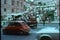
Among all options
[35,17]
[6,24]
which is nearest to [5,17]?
[6,24]

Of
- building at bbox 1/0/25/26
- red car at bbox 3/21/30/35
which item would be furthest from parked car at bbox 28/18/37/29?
building at bbox 1/0/25/26

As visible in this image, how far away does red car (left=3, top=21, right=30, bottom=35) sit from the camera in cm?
543

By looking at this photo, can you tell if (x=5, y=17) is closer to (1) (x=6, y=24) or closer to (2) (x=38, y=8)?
(1) (x=6, y=24)

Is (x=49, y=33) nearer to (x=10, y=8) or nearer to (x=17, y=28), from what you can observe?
(x=17, y=28)

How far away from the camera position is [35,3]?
5.43 m

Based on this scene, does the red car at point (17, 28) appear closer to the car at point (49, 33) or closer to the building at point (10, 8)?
the building at point (10, 8)

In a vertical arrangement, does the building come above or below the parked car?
above

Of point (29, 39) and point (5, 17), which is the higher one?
point (5, 17)

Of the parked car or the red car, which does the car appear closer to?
the parked car

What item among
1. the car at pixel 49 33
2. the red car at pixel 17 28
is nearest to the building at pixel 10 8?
the red car at pixel 17 28

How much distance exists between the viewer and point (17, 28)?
5445 millimetres

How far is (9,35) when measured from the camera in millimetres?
5473

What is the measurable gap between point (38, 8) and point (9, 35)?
23.4 inches

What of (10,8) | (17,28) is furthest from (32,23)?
(10,8)
